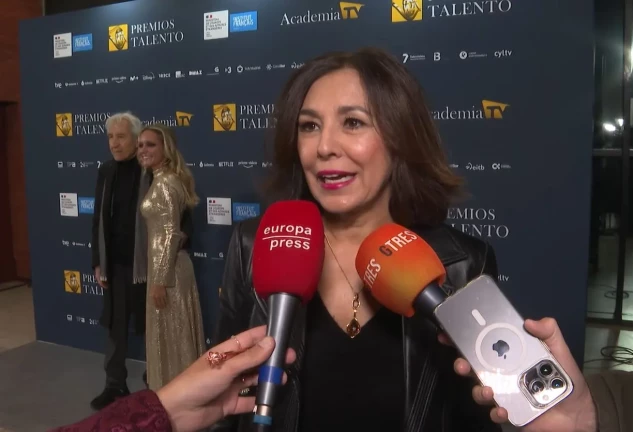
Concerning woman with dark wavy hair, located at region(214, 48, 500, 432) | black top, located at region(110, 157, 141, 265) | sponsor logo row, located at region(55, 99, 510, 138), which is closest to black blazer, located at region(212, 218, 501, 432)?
woman with dark wavy hair, located at region(214, 48, 500, 432)

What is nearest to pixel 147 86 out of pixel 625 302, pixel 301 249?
pixel 301 249

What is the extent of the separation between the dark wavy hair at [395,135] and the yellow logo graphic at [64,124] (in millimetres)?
3031

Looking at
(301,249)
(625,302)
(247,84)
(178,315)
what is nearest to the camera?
(301,249)

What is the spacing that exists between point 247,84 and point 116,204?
1.03 meters

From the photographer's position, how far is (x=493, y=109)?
2.64m

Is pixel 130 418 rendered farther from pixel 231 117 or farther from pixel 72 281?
pixel 72 281

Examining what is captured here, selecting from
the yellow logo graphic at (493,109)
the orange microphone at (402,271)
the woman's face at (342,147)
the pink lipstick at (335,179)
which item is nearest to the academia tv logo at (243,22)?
the yellow logo graphic at (493,109)

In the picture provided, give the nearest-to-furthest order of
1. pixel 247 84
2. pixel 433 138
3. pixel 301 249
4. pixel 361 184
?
pixel 301 249, pixel 361 184, pixel 433 138, pixel 247 84

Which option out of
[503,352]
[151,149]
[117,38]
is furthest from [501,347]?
[117,38]

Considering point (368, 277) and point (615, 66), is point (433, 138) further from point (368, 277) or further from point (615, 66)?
point (615, 66)

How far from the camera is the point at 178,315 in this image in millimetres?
2908

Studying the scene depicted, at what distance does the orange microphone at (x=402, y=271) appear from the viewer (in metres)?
0.83

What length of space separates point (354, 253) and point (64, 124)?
333 centimetres

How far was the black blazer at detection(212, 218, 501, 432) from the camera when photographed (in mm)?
1038
